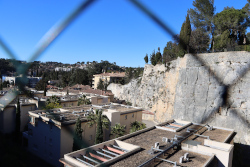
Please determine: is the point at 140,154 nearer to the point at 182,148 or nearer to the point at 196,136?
the point at 182,148

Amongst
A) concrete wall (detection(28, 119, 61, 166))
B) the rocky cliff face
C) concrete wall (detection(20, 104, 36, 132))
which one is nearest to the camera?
concrete wall (detection(28, 119, 61, 166))

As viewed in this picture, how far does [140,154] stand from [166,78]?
1620 centimetres

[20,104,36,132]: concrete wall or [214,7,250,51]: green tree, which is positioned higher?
[214,7,250,51]: green tree

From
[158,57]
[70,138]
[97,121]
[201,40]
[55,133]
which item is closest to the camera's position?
[70,138]

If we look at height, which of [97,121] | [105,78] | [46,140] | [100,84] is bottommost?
[46,140]

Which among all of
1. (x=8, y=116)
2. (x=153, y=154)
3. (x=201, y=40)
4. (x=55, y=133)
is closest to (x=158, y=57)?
(x=201, y=40)

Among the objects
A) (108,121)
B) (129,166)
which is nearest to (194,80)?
(108,121)

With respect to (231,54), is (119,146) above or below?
below

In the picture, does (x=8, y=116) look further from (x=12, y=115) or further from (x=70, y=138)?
(x=70, y=138)

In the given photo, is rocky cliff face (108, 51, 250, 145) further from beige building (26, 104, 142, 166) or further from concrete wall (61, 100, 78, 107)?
concrete wall (61, 100, 78, 107)

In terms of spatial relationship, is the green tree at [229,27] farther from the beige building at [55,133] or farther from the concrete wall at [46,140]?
the concrete wall at [46,140]

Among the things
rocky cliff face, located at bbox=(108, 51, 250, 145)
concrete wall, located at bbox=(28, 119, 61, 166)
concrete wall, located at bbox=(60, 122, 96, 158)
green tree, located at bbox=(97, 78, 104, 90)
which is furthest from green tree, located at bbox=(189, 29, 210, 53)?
green tree, located at bbox=(97, 78, 104, 90)

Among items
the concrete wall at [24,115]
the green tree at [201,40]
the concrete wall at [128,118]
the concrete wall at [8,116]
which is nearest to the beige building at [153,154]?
the concrete wall at [128,118]

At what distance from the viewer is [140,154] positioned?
281 inches
